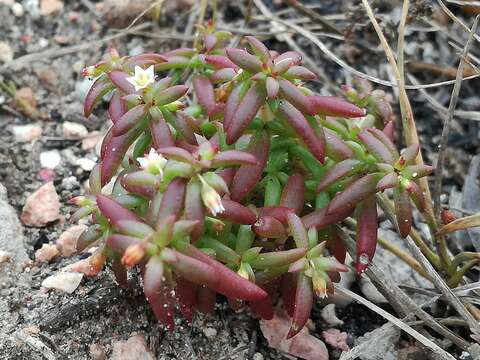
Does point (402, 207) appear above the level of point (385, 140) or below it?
below

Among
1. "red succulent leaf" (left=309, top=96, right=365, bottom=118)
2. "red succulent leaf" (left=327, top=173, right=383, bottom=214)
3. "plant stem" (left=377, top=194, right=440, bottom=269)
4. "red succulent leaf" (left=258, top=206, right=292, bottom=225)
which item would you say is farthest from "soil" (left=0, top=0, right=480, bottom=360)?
"red succulent leaf" (left=309, top=96, right=365, bottom=118)

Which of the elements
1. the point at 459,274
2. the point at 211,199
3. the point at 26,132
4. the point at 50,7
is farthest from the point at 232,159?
the point at 50,7

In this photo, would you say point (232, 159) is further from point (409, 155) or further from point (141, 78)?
point (409, 155)

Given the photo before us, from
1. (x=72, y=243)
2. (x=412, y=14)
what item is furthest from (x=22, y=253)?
(x=412, y=14)

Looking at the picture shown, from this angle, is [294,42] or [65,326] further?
[294,42]

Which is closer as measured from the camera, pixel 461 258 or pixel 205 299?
pixel 205 299

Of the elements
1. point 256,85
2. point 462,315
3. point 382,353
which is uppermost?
point 256,85

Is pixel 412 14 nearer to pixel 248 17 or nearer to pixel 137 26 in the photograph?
pixel 248 17

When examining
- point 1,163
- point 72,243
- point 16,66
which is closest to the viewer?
point 72,243
